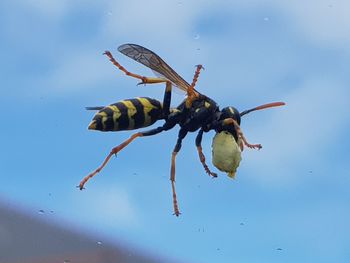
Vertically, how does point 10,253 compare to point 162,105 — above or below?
below

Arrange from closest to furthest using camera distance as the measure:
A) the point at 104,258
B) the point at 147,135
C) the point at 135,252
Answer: the point at 147,135 < the point at 104,258 < the point at 135,252

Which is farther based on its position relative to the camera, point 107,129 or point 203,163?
point 203,163

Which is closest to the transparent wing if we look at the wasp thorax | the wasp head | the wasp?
the wasp

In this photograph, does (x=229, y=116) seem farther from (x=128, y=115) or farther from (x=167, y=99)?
(x=128, y=115)

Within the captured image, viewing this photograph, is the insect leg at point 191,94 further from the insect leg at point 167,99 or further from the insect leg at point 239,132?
the insect leg at point 239,132

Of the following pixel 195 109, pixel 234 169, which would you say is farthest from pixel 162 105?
pixel 234 169

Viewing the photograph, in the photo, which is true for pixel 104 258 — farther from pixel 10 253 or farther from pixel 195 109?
pixel 195 109
